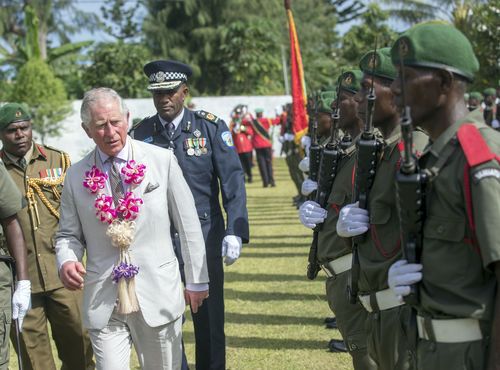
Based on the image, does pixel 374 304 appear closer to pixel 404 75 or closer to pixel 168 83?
pixel 404 75

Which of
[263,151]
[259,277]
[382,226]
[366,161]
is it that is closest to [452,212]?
[382,226]

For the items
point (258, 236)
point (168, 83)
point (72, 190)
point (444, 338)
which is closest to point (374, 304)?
point (444, 338)

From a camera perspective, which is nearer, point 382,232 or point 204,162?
point 382,232

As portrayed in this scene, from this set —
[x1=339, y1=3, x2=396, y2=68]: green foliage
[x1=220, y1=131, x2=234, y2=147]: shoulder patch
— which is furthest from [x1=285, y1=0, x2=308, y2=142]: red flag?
[x1=339, y1=3, x2=396, y2=68]: green foliage

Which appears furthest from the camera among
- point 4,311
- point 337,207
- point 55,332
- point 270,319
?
point 270,319

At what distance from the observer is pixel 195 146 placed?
18.5 ft

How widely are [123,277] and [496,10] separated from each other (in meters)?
18.0

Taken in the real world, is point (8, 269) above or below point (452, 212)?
below

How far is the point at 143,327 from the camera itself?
4.26m

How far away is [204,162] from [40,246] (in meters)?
1.30

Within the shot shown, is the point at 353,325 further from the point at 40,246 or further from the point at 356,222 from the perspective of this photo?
the point at 40,246

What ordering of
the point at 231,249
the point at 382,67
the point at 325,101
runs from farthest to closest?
the point at 325,101, the point at 231,249, the point at 382,67

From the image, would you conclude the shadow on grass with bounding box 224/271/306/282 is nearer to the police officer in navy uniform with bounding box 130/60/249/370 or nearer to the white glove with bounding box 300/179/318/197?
the police officer in navy uniform with bounding box 130/60/249/370

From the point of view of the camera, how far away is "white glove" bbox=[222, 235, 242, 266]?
5.21 meters
